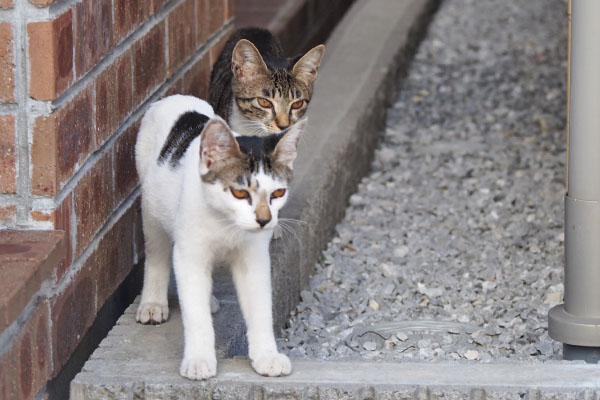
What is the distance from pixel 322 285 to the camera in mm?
4062

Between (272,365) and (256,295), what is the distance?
22cm

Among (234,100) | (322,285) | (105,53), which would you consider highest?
(105,53)

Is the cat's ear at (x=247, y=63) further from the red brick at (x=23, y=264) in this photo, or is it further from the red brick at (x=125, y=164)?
the red brick at (x=23, y=264)

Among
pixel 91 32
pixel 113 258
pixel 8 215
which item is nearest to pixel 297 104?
pixel 113 258

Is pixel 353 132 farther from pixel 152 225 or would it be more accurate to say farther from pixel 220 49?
pixel 152 225

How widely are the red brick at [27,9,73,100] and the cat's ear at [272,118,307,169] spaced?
0.57 metres

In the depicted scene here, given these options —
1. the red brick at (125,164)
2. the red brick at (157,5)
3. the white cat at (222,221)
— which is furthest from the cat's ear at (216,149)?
the red brick at (157,5)

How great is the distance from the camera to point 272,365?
2592mm

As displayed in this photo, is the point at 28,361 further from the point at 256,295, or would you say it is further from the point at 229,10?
the point at 229,10

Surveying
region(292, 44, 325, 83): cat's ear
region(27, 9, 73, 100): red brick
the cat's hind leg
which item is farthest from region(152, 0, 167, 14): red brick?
region(27, 9, 73, 100): red brick

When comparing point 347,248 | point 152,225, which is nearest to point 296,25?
point 347,248

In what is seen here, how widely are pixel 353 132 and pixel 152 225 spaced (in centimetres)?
203

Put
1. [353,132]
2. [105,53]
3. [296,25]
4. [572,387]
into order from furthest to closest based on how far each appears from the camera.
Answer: [296,25] → [353,132] → [105,53] → [572,387]

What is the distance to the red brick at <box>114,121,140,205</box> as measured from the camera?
3.15 m
